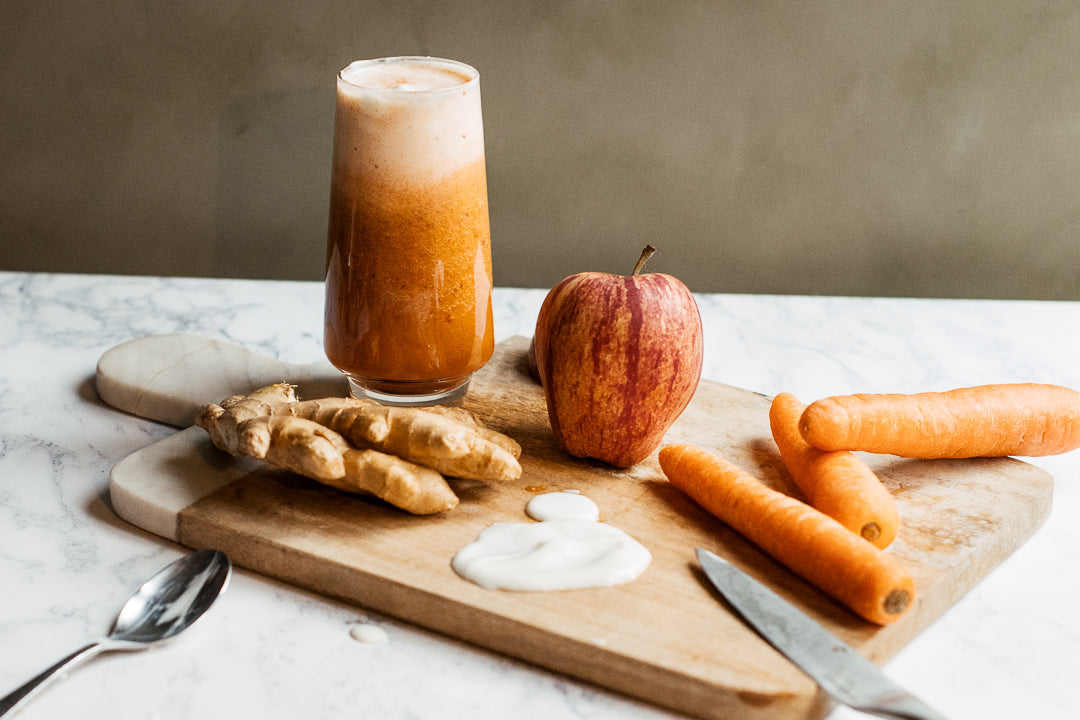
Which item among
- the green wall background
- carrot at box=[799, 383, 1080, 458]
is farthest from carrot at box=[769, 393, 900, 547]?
the green wall background

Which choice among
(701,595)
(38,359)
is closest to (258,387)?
(38,359)

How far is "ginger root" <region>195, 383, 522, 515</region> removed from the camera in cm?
102

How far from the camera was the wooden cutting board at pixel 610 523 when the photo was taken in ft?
2.77

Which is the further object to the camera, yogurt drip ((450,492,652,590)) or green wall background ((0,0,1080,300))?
green wall background ((0,0,1080,300))

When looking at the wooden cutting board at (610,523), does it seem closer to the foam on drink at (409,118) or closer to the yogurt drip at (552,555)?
the yogurt drip at (552,555)

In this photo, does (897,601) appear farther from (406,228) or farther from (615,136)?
(615,136)

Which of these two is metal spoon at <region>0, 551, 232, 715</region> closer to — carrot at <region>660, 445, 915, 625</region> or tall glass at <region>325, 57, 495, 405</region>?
tall glass at <region>325, 57, 495, 405</region>

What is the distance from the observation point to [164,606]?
92 centimetres

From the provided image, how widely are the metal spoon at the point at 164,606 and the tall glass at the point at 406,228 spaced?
37 cm

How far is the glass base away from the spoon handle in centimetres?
53

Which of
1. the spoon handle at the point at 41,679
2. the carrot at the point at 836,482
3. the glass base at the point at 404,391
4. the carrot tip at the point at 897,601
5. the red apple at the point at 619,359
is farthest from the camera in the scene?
the glass base at the point at 404,391

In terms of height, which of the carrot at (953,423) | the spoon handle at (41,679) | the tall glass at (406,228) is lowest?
the spoon handle at (41,679)

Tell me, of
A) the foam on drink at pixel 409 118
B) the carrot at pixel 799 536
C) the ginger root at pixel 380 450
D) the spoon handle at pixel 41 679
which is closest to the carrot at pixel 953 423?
the carrot at pixel 799 536

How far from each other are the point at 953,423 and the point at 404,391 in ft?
2.31
